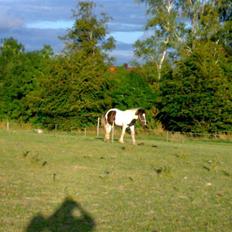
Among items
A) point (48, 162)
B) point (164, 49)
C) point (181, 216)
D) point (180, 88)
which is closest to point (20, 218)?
point (181, 216)

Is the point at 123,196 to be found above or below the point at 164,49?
below

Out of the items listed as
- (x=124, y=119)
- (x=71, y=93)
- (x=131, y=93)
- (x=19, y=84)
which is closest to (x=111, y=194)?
(x=124, y=119)

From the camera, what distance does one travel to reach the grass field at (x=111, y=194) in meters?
9.55

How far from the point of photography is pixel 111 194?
12438 mm

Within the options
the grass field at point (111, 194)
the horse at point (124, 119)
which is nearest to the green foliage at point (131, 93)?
the horse at point (124, 119)

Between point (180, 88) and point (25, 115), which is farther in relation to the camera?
point (25, 115)

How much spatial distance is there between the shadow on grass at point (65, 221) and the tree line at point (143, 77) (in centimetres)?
3495

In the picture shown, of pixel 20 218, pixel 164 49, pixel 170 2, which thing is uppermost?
pixel 170 2

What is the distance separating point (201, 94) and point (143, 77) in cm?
859

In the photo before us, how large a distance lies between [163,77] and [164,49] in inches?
310

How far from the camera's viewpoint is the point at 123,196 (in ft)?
40.2

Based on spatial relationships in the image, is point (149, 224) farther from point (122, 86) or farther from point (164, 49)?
point (164, 49)

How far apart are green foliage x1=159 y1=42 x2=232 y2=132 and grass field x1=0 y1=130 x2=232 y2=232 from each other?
2405 centimetres

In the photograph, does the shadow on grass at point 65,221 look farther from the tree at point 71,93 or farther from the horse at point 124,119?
the tree at point 71,93
